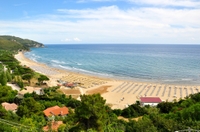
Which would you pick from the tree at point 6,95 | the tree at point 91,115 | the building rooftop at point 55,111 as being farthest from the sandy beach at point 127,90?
the tree at point 91,115

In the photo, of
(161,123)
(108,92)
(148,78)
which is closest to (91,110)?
(161,123)

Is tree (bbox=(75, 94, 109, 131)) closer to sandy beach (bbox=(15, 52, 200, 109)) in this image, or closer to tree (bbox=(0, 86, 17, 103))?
tree (bbox=(0, 86, 17, 103))

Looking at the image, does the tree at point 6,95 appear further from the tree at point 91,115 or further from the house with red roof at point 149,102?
the house with red roof at point 149,102

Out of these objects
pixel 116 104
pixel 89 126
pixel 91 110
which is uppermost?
pixel 91 110

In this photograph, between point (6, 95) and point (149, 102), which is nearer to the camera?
point (6, 95)

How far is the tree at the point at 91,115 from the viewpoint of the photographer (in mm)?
12568

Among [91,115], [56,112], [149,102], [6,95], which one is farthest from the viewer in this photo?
[149,102]

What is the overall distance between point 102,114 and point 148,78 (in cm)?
4182

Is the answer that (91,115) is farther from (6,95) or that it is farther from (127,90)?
(127,90)

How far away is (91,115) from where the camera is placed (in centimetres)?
1266

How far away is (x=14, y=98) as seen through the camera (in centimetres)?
2569

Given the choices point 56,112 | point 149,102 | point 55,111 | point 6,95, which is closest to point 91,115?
point 56,112

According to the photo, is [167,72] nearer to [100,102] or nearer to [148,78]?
[148,78]

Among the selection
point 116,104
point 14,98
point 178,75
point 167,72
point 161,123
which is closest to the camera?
point 161,123
